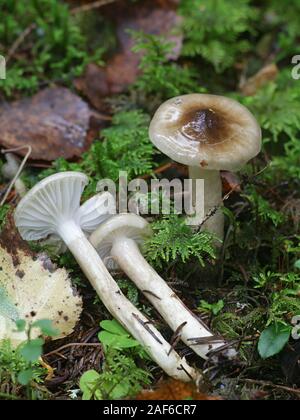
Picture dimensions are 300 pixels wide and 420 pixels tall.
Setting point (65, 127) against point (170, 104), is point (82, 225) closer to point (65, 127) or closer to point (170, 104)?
point (170, 104)

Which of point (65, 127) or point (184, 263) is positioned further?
point (65, 127)

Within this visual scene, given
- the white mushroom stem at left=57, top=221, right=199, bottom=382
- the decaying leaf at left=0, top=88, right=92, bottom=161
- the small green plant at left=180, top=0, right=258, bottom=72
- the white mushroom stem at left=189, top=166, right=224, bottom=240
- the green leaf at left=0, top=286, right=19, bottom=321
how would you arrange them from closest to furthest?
the white mushroom stem at left=57, top=221, right=199, bottom=382 < the green leaf at left=0, top=286, right=19, bottom=321 < the white mushroom stem at left=189, top=166, right=224, bottom=240 < the decaying leaf at left=0, top=88, right=92, bottom=161 < the small green plant at left=180, top=0, right=258, bottom=72

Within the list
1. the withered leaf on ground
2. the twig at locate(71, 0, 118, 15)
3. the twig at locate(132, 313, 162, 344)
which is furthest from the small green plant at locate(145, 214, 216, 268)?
the twig at locate(71, 0, 118, 15)

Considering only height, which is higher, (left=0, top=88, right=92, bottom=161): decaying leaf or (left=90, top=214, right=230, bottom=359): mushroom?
(left=0, top=88, right=92, bottom=161): decaying leaf

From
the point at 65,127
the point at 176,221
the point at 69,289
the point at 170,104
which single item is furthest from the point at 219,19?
the point at 69,289

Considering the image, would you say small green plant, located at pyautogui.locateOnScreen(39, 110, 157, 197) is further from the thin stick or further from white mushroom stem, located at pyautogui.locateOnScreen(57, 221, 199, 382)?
white mushroom stem, located at pyautogui.locateOnScreen(57, 221, 199, 382)

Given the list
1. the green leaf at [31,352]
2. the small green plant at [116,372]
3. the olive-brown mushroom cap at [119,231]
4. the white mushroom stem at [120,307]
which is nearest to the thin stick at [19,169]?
the white mushroom stem at [120,307]

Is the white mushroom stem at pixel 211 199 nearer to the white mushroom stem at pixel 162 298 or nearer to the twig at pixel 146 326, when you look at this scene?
the white mushroom stem at pixel 162 298
